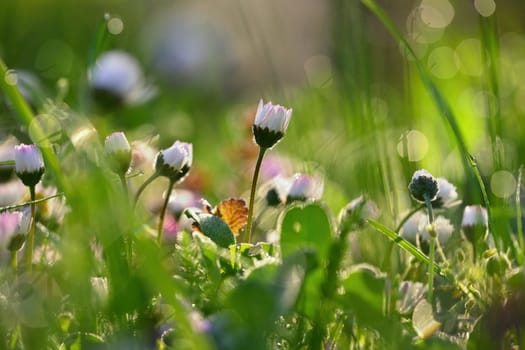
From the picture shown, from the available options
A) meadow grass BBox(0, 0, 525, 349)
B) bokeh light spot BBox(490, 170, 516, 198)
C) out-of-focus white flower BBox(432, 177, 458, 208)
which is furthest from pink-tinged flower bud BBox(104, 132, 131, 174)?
bokeh light spot BBox(490, 170, 516, 198)

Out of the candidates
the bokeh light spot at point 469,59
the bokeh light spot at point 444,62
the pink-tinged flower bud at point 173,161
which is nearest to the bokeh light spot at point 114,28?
the pink-tinged flower bud at point 173,161

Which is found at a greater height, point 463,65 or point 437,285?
point 437,285

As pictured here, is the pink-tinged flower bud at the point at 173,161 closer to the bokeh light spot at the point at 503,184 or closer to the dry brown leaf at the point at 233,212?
the dry brown leaf at the point at 233,212

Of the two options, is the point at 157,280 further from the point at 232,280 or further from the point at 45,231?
the point at 45,231

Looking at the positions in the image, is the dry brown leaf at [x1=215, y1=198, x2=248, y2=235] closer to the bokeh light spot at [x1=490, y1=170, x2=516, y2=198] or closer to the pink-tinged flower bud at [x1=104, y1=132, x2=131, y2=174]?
the pink-tinged flower bud at [x1=104, y1=132, x2=131, y2=174]

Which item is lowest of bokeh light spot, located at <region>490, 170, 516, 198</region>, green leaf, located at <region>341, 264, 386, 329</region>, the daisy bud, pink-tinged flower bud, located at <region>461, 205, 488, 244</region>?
bokeh light spot, located at <region>490, 170, 516, 198</region>

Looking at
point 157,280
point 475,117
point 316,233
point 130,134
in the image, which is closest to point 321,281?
point 316,233
